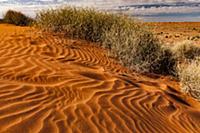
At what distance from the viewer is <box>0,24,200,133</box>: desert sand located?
5.68m

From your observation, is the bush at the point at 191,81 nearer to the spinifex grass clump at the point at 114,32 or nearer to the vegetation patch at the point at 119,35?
the vegetation patch at the point at 119,35

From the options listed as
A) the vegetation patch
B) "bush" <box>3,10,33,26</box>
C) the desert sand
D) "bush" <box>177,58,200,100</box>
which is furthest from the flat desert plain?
"bush" <box>3,10,33,26</box>

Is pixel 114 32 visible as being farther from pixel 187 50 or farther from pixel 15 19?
pixel 15 19

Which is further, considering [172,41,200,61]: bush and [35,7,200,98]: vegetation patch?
[172,41,200,61]: bush

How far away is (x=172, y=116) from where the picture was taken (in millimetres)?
7324

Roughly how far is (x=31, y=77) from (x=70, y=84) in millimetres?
713

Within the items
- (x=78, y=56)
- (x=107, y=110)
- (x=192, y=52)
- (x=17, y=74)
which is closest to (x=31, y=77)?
(x=17, y=74)

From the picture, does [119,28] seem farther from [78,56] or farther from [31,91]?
[31,91]

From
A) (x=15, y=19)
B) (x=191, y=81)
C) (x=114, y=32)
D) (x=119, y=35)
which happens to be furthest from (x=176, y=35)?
(x=191, y=81)

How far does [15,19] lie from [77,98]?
12.6 metres

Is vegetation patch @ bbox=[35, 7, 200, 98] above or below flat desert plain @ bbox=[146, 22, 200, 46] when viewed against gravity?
above

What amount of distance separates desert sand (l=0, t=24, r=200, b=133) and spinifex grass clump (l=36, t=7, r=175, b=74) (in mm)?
1091

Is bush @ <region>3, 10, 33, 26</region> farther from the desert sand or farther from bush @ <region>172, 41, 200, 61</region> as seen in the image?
the desert sand

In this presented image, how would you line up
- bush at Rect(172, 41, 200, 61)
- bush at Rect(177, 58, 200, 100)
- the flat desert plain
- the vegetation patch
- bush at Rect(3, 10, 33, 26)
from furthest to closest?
bush at Rect(3, 10, 33, 26)
the flat desert plain
bush at Rect(172, 41, 200, 61)
the vegetation patch
bush at Rect(177, 58, 200, 100)
